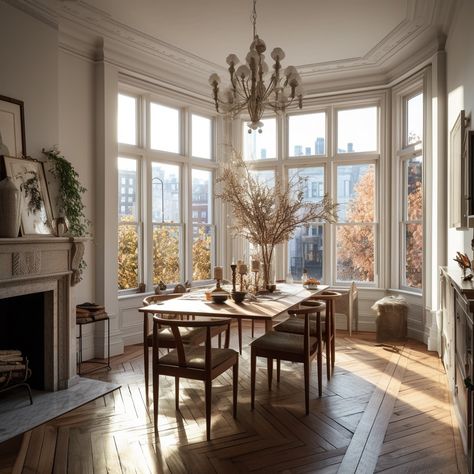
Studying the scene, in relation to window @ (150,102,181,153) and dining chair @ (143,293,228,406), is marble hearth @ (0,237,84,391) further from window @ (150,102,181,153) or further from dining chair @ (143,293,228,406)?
window @ (150,102,181,153)

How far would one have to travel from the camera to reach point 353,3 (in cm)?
442

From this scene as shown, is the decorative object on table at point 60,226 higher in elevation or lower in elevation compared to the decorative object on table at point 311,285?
higher

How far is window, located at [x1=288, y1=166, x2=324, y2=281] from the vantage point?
6.70 meters

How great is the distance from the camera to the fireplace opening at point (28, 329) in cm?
392

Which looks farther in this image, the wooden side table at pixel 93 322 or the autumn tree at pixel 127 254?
the autumn tree at pixel 127 254

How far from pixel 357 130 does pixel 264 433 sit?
4.81 meters

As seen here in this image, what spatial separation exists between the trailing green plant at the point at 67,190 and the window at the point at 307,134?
3.55m

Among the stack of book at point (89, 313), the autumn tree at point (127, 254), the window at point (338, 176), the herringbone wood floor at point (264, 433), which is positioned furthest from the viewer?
the window at point (338, 176)

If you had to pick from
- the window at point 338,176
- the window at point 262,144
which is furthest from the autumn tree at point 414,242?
the window at point 262,144

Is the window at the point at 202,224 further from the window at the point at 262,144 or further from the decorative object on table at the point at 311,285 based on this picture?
the decorative object on table at the point at 311,285

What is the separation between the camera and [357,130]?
650cm

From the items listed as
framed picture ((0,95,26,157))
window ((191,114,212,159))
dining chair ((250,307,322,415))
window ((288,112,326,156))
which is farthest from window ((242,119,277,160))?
dining chair ((250,307,322,415))

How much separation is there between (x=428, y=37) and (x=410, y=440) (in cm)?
441

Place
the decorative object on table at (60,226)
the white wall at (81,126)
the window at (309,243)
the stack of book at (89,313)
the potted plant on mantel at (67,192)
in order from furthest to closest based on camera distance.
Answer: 1. the window at (309,243)
2. the white wall at (81,126)
3. the stack of book at (89,313)
4. the potted plant on mantel at (67,192)
5. the decorative object on table at (60,226)
